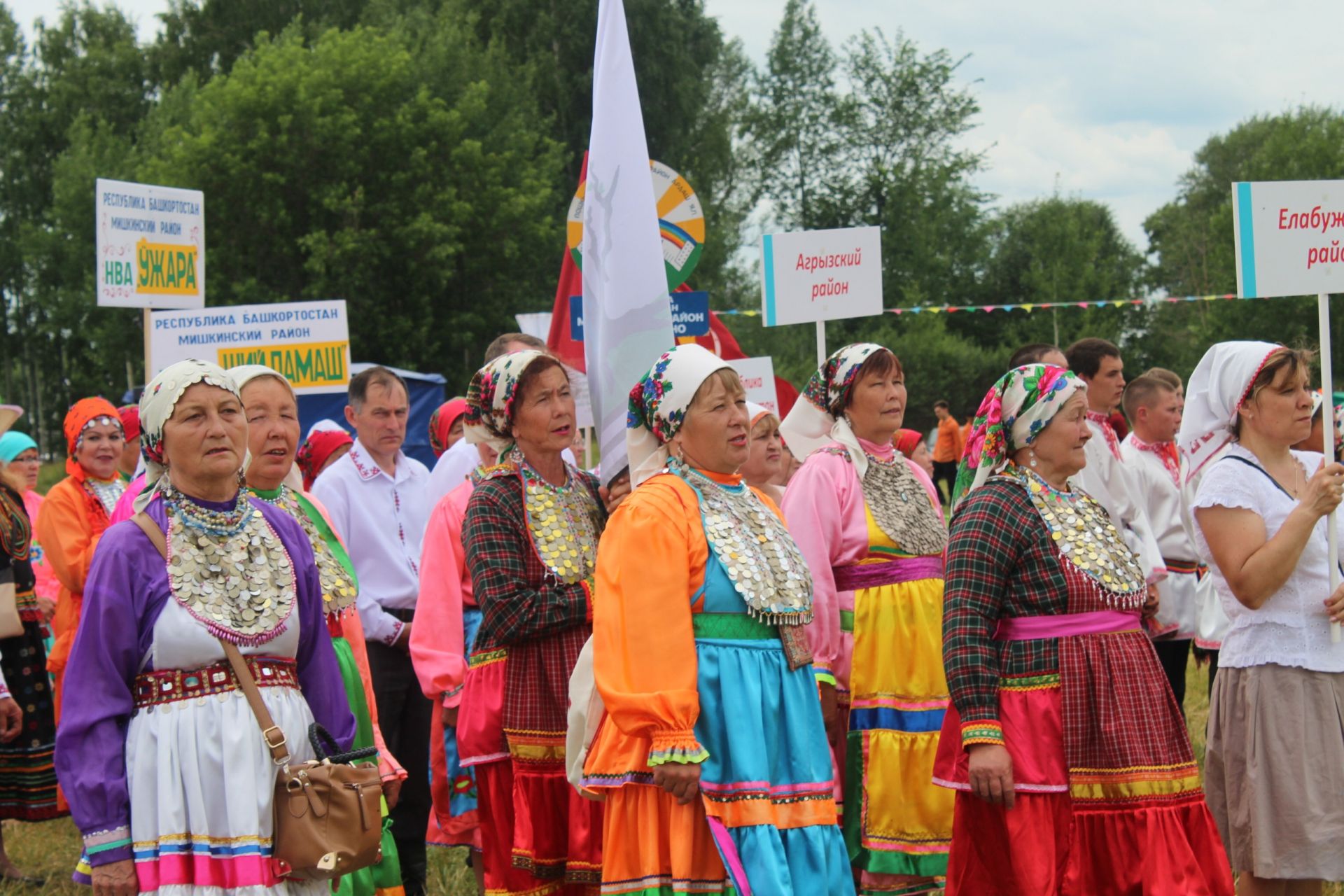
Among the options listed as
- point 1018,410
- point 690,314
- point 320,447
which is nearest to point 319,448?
point 320,447

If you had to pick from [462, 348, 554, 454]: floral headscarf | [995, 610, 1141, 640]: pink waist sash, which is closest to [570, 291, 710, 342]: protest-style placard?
[462, 348, 554, 454]: floral headscarf

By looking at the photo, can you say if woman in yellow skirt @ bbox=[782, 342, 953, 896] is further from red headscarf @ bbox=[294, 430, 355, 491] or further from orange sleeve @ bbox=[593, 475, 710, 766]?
red headscarf @ bbox=[294, 430, 355, 491]

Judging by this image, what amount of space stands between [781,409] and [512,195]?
2554 centimetres

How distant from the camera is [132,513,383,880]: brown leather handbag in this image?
12.1 feet

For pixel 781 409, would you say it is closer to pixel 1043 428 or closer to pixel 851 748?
pixel 851 748

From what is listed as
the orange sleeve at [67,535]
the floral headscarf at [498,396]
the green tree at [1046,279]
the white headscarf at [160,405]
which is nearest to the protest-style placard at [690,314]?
the floral headscarf at [498,396]

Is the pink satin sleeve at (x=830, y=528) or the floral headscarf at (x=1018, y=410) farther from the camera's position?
the pink satin sleeve at (x=830, y=528)

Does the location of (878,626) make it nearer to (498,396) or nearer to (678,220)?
(498,396)

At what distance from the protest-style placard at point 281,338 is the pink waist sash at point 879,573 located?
19.6ft

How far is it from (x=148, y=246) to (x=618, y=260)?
5.41 m

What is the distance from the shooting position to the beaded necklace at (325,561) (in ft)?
15.6

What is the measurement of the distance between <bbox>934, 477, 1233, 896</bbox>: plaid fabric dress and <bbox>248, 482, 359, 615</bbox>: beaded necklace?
80.0 inches

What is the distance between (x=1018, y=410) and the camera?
14.7 feet

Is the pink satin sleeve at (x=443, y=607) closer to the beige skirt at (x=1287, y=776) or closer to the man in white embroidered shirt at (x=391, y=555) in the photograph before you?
the man in white embroidered shirt at (x=391, y=555)
